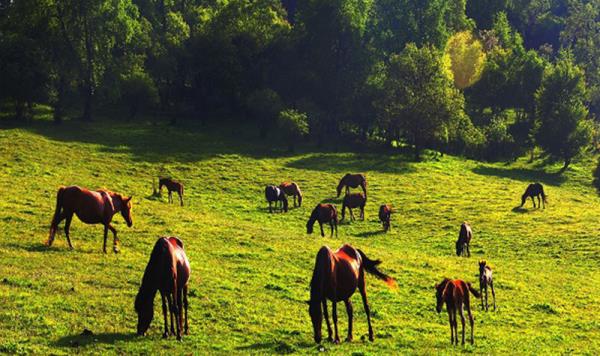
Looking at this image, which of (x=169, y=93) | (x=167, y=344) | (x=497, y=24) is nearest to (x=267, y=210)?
(x=167, y=344)

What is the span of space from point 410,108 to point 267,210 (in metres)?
31.1

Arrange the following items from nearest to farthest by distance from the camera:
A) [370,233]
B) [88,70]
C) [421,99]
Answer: [370,233]
[88,70]
[421,99]

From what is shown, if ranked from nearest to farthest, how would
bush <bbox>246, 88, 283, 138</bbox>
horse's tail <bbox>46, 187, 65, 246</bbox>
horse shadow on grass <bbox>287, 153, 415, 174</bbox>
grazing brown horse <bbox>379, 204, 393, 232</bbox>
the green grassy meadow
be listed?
the green grassy meadow, horse's tail <bbox>46, 187, 65, 246</bbox>, grazing brown horse <bbox>379, 204, 393, 232</bbox>, horse shadow on grass <bbox>287, 153, 415, 174</bbox>, bush <bbox>246, 88, 283, 138</bbox>

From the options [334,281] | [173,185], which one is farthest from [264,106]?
[334,281]

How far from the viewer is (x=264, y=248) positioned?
30766 millimetres

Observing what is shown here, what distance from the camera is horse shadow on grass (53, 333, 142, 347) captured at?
14891mm

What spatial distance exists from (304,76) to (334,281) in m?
67.4

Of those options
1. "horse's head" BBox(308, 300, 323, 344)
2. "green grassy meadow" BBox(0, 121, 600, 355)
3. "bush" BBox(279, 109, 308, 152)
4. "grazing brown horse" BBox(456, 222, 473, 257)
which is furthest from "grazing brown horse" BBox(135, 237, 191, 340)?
"bush" BBox(279, 109, 308, 152)

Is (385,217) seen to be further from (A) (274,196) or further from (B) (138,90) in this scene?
(B) (138,90)

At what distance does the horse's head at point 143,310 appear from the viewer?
1534 cm

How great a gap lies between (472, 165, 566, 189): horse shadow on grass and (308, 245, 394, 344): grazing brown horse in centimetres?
5219

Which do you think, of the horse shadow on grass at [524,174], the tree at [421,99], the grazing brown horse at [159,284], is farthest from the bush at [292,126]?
the grazing brown horse at [159,284]

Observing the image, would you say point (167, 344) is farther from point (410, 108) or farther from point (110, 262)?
point (410, 108)

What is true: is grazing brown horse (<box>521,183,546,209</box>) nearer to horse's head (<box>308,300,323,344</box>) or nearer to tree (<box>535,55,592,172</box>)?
tree (<box>535,55,592,172</box>)
